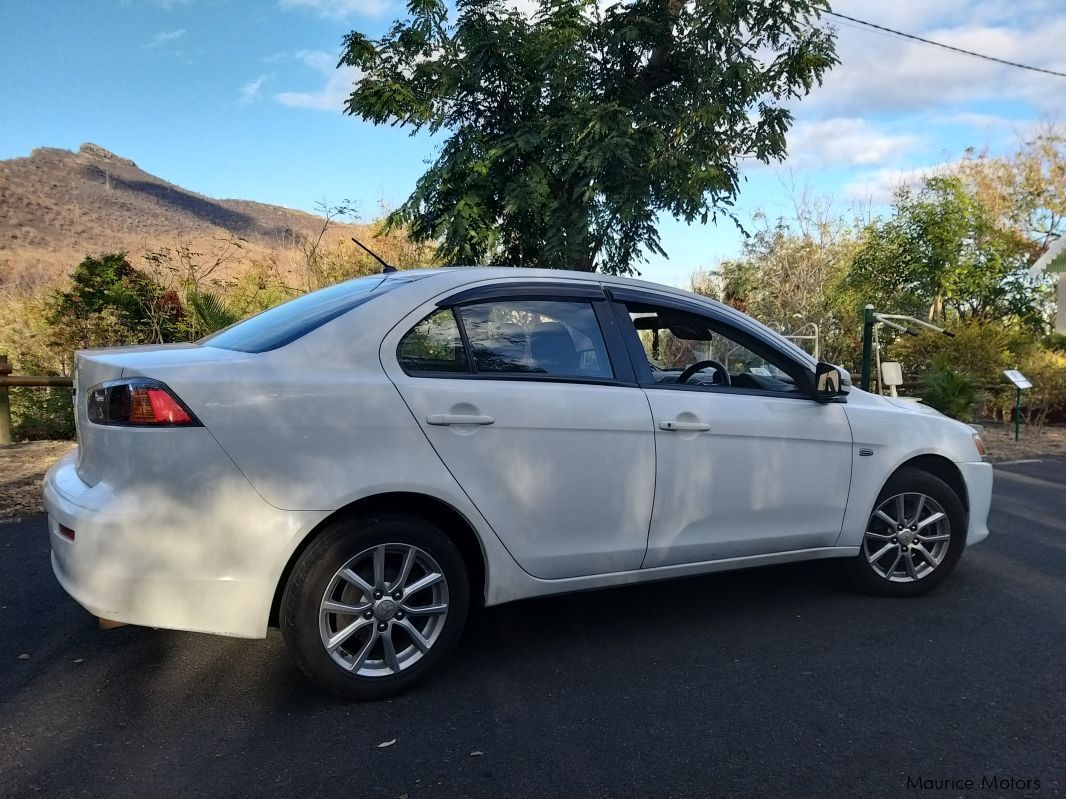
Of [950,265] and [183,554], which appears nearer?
[183,554]

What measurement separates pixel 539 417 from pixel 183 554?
4.75 ft

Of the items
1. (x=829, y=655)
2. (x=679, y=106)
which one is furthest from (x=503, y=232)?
(x=829, y=655)

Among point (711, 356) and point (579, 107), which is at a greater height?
point (579, 107)

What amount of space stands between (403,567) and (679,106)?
8783 millimetres

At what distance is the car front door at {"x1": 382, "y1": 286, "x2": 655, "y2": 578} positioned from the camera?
3184mm

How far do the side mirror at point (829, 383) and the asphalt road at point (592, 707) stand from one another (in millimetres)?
1149

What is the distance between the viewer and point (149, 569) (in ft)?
9.07

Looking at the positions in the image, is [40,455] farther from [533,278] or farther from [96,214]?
[96,214]

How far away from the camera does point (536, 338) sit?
3.52m

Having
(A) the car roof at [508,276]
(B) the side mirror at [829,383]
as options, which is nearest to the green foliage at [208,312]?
(A) the car roof at [508,276]

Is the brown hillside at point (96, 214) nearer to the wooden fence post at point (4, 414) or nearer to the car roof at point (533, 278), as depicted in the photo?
the wooden fence post at point (4, 414)

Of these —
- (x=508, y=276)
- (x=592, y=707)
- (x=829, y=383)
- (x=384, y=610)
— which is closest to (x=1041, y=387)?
(x=829, y=383)

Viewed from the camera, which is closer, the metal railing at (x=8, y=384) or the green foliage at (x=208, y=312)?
the metal railing at (x=8, y=384)

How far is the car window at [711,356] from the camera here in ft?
13.1
